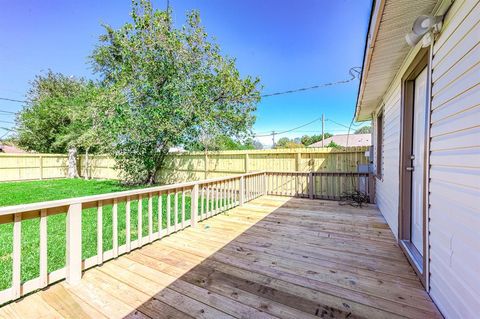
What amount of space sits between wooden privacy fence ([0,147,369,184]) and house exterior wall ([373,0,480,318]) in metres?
4.32

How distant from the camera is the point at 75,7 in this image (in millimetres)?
5555

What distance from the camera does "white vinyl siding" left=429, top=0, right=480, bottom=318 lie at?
122 centimetres

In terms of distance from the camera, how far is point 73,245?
199 centimetres

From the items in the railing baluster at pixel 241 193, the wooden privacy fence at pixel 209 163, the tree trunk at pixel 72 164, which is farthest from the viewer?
the tree trunk at pixel 72 164

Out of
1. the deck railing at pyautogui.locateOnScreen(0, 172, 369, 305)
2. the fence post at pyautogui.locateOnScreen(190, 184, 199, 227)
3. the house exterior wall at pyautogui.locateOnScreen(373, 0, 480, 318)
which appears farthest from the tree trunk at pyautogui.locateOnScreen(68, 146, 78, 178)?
the house exterior wall at pyautogui.locateOnScreen(373, 0, 480, 318)

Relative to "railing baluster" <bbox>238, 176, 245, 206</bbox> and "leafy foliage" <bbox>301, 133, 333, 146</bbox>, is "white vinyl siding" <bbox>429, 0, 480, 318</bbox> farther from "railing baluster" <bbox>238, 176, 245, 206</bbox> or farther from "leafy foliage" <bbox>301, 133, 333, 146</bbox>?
"leafy foliage" <bbox>301, 133, 333, 146</bbox>

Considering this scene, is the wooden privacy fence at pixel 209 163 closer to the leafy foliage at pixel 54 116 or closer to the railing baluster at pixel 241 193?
the leafy foliage at pixel 54 116

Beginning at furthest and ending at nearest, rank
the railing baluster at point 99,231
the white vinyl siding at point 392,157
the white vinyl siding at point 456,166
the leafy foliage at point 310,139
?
the leafy foliage at point 310,139, the white vinyl siding at point 392,157, the railing baluster at point 99,231, the white vinyl siding at point 456,166

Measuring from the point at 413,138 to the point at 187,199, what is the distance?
5.27 metres

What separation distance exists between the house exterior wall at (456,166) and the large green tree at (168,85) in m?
6.18

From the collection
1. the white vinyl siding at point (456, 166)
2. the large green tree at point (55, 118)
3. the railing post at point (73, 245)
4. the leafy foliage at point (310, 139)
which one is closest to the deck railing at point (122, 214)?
the railing post at point (73, 245)

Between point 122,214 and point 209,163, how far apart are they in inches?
153

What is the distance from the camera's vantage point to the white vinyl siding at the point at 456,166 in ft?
4.01

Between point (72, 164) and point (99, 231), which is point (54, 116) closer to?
point (72, 164)
